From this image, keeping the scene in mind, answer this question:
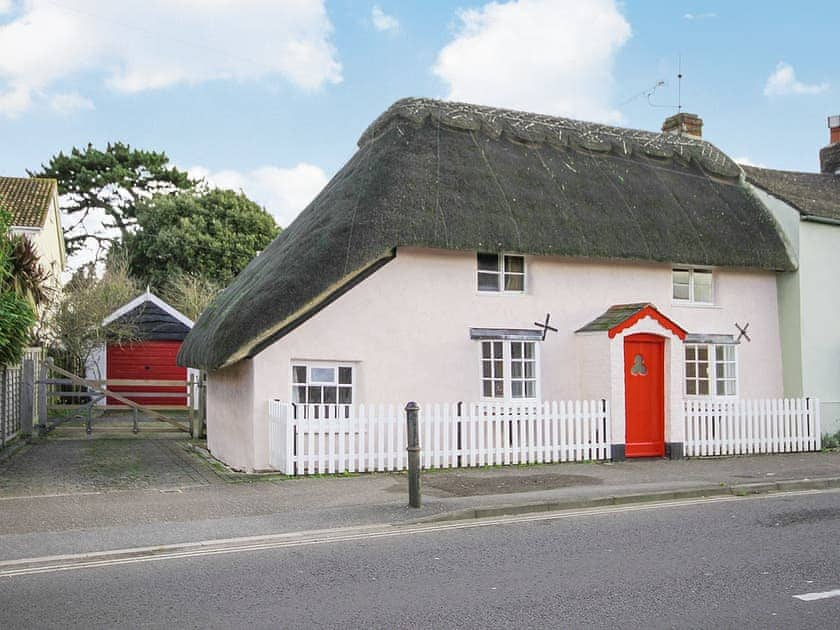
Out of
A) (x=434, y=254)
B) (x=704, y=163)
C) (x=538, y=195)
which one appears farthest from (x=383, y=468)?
(x=704, y=163)

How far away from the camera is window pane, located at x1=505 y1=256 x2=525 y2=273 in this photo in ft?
54.7

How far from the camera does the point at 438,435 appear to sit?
1455cm

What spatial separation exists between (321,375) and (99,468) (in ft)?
14.2

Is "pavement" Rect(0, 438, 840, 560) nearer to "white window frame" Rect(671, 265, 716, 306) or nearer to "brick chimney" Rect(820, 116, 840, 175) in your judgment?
"white window frame" Rect(671, 265, 716, 306)

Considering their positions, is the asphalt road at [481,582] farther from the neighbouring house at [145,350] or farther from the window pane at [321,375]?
the neighbouring house at [145,350]

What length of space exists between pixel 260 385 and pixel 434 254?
3.88 m

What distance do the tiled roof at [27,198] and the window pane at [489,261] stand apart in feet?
67.4

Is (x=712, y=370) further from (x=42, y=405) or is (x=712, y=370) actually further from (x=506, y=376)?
(x=42, y=405)

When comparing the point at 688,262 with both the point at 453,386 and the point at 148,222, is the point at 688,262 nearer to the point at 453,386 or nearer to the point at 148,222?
the point at 453,386

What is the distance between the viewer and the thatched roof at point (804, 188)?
1895cm

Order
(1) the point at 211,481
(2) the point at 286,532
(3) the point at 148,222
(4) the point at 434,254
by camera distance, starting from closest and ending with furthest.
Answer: (2) the point at 286,532 < (1) the point at 211,481 < (4) the point at 434,254 < (3) the point at 148,222

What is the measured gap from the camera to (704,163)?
66.1ft

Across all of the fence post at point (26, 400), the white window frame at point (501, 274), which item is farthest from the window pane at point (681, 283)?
the fence post at point (26, 400)

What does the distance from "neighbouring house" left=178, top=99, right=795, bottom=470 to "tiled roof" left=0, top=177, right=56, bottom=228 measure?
1557 centimetres
